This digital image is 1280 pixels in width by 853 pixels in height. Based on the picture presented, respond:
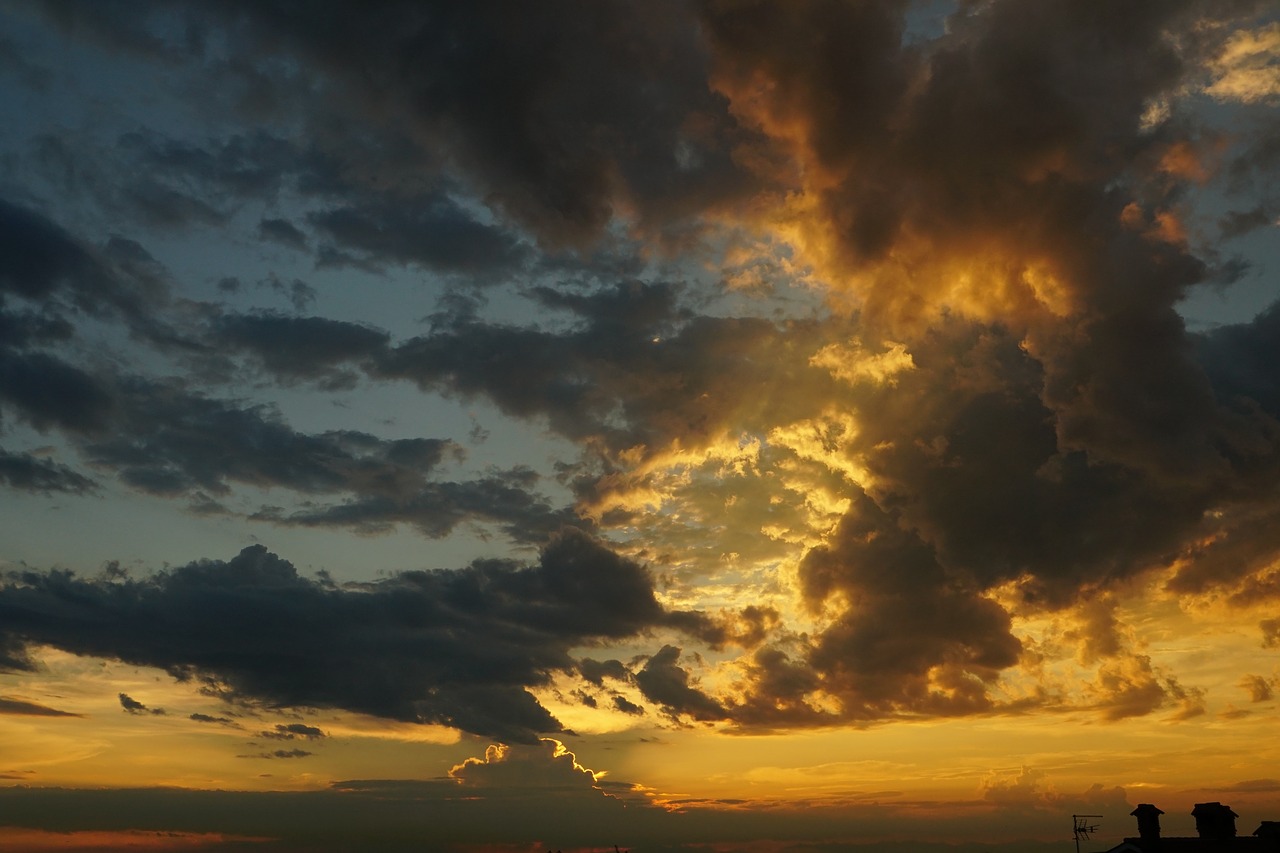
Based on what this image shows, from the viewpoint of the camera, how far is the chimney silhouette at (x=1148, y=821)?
65.0 meters

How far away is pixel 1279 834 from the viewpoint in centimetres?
5925

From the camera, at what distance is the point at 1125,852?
213 feet

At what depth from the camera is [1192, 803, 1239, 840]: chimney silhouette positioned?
209ft

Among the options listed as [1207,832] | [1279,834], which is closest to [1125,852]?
[1207,832]

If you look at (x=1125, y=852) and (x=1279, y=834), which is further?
(x=1125, y=852)

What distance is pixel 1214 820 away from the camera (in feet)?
211

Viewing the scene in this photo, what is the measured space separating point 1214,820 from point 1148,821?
3953 millimetres

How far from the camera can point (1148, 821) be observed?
65688 millimetres

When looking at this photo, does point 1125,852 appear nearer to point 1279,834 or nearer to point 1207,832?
point 1207,832

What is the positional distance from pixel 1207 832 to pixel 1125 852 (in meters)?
5.38

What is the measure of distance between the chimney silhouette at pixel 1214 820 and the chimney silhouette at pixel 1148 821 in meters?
2.40

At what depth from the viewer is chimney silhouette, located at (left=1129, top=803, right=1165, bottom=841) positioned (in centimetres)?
6500

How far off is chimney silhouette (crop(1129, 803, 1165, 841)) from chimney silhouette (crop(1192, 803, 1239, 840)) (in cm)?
240

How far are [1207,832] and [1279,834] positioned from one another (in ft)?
18.3
